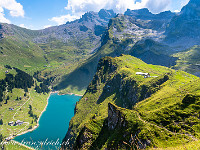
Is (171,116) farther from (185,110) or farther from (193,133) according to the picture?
(193,133)

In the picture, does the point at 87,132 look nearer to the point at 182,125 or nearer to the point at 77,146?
the point at 77,146

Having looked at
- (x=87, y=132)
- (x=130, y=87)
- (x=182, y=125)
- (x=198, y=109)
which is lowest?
(x=130, y=87)

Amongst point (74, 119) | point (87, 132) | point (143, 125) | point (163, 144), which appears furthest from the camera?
point (74, 119)

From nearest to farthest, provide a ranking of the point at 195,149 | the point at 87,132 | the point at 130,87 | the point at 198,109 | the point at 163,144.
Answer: the point at 195,149
the point at 163,144
the point at 198,109
the point at 87,132
the point at 130,87

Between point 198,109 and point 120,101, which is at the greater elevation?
point 198,109

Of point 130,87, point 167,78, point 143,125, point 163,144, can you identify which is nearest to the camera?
point 163,144

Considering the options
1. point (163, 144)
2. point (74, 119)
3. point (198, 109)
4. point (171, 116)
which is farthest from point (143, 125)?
point (74, 119)

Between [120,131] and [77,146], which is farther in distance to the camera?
[77,146]

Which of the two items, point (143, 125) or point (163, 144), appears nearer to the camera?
point (163, 144)

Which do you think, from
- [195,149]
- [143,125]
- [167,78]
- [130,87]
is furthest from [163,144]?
[130,87]
